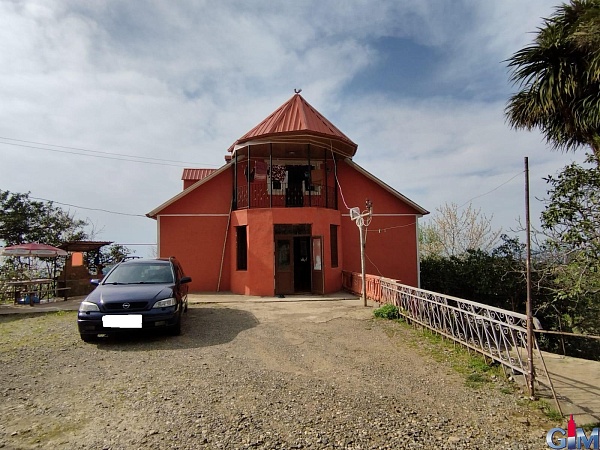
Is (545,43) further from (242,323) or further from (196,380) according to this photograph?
(196,380)

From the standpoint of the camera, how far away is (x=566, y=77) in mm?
8375

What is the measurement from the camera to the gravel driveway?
3.41 metres

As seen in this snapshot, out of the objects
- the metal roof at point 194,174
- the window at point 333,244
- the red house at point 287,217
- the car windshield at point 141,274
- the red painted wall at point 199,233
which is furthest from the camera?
the metal roof at point 194,174

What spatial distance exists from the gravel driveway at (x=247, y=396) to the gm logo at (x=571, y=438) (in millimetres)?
92

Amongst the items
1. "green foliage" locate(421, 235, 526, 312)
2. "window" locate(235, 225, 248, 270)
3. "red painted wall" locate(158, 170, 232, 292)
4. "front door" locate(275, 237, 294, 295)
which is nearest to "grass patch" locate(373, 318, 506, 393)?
"front door" locate(275, 237, 294, 295)

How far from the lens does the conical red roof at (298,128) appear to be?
44.7 ft

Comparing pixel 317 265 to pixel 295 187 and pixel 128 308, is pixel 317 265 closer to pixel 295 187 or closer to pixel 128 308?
pixel 295 187

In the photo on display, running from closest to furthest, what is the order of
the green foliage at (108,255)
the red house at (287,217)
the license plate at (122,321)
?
the license plate at (122,321), the red house at (287,217), the green foliage at (108,255)

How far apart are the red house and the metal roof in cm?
369

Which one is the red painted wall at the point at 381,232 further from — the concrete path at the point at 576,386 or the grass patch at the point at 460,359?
the concrete path at the point at 576,386

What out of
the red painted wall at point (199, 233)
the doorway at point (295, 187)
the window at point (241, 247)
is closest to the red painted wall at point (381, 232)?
the doorway at point (295, 187)

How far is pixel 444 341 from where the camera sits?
684 cm

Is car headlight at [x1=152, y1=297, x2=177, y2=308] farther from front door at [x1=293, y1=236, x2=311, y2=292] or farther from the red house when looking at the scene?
front door at [x1=293, y1=236, x2=311, y2=292]

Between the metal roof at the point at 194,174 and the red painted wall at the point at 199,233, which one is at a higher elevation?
the metal roof at the point at 194,174
